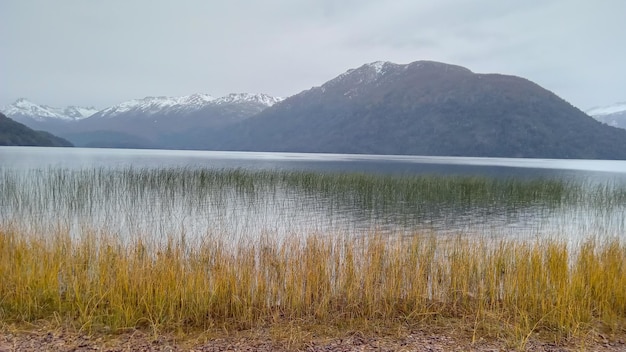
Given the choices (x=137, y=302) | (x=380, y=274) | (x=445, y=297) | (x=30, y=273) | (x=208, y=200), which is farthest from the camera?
(x=208, y=200)

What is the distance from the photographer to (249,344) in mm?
4918

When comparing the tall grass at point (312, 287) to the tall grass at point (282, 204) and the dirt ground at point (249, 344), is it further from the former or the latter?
the tall grass at point (282, 204)

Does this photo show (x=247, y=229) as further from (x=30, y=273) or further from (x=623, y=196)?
(x=623, y=196)

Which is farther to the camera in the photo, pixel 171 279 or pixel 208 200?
pixel 208 200

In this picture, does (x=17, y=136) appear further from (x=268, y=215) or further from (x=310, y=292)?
(x=310, y=292)

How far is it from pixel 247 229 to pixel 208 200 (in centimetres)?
693

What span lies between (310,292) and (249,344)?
1.60 m

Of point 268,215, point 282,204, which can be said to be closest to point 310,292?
point 268,215

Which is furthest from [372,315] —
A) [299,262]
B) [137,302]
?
[137,302]

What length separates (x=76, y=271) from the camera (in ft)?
22.2

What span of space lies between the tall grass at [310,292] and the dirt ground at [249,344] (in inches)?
9.8

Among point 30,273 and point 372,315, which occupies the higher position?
point 30,273

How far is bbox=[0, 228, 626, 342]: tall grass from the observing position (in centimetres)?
559

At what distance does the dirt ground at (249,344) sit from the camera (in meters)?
4.67
